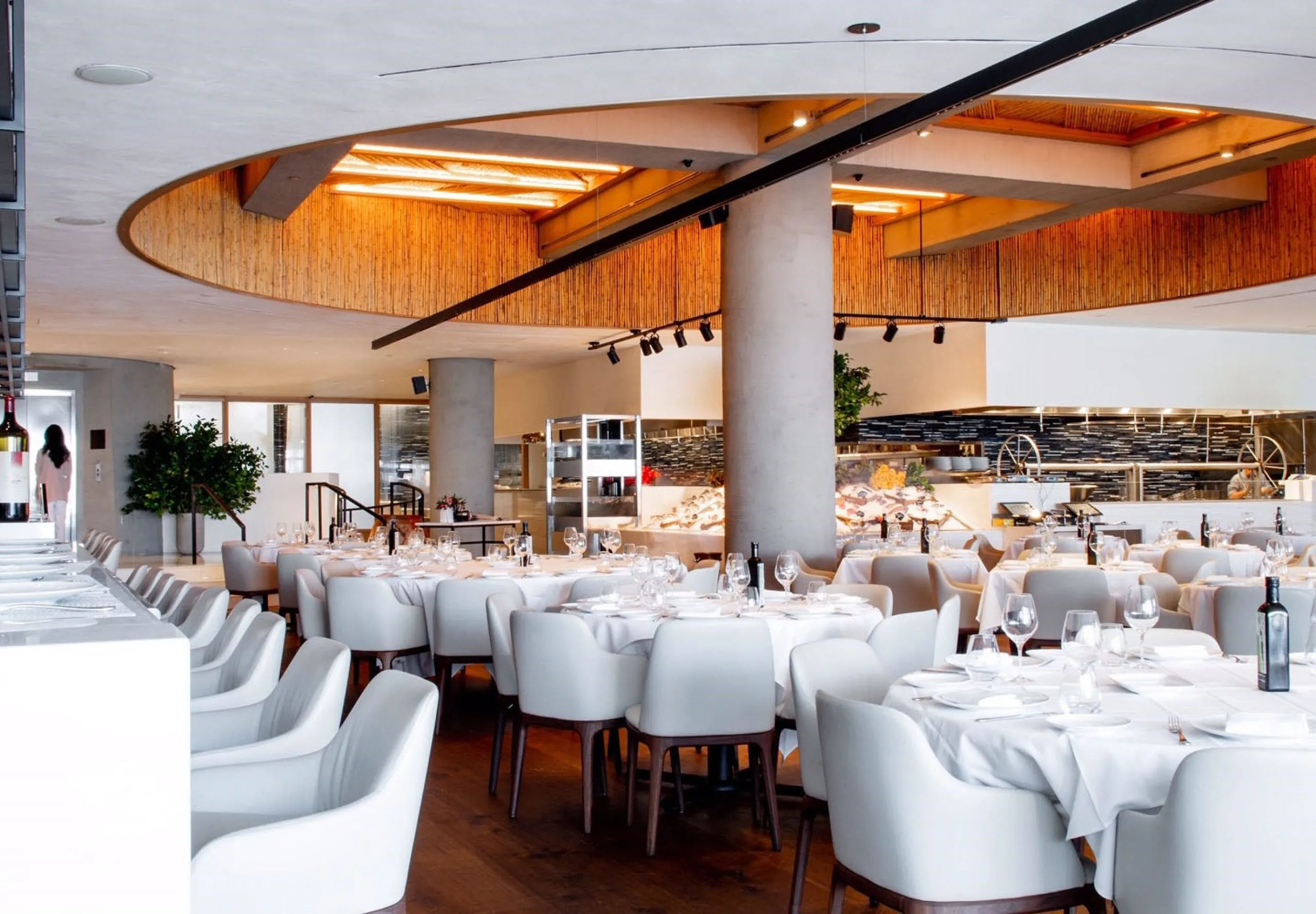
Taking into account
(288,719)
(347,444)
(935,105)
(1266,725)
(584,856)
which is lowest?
(584,856)

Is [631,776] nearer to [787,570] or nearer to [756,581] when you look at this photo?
[756,581]

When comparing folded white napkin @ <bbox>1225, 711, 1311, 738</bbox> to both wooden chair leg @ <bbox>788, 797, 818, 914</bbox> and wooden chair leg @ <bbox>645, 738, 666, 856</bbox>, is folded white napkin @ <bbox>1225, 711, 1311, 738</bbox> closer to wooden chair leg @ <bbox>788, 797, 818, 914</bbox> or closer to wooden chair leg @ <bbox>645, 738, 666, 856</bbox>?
wooden chair leg @ <bbox>788, 797, 818, 914</bbox>

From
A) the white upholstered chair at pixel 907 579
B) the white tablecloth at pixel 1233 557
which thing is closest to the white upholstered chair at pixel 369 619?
the white upholstered chair at pixel 907 579

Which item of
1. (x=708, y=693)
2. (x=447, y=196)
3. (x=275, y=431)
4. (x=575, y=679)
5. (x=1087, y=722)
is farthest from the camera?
(x=275, y=431)

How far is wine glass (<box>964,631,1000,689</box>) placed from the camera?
3.61 metres

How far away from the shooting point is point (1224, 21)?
566 centimetres

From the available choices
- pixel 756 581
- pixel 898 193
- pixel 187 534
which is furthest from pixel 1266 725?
pixel 187 534

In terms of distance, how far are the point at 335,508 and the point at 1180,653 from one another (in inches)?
826

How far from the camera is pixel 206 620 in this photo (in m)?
5.18

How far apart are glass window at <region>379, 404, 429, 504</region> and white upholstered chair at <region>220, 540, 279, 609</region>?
15721 millimetres

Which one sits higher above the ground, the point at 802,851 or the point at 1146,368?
the point at 1146,368

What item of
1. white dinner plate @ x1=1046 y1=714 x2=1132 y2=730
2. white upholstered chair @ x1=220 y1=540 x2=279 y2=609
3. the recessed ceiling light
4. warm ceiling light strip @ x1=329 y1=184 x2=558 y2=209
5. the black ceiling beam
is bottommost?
white upholstered chair @ x1=220 y1=540 x2=279 y2=609

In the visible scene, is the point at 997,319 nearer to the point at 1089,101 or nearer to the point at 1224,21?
the point at 1089,101

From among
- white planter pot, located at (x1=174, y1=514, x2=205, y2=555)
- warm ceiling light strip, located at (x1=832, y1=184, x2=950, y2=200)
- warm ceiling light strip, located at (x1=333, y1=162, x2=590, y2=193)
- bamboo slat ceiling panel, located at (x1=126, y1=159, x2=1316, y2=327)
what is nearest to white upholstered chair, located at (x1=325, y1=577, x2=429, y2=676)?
bamboo slat ceiling panel, located at (x1=126, y1=159, x2=1316, y2=327)
